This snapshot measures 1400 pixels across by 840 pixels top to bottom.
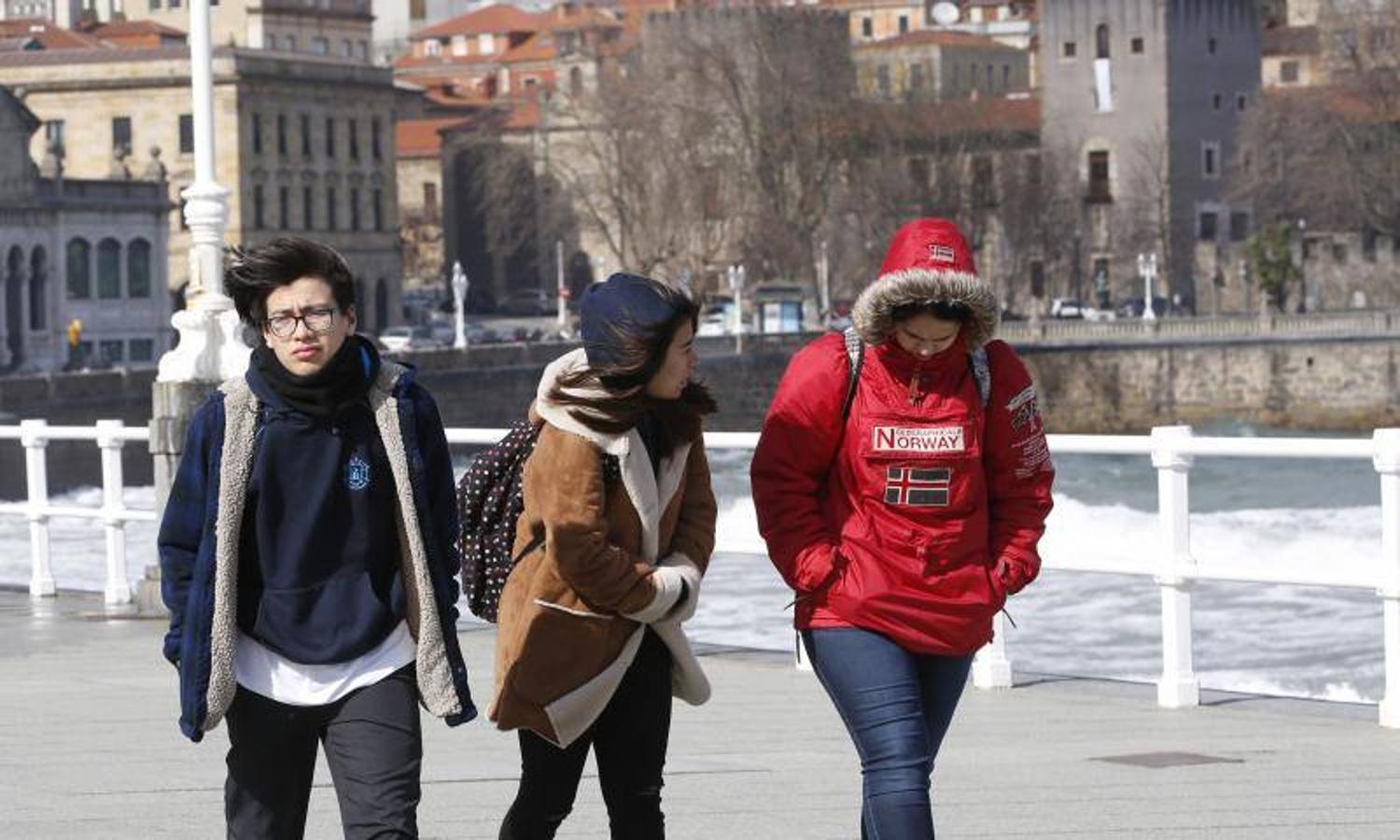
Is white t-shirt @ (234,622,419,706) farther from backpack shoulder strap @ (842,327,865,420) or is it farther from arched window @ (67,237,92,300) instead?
arched window @ (67,237,92,300)

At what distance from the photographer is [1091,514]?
32219mm

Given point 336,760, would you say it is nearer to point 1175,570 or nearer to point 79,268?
point 1175,570

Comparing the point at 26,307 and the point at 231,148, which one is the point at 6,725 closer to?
the point at 26,307

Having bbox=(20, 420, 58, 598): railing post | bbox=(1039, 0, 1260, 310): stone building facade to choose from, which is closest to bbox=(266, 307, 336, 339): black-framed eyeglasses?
bbox=(20, 420, 58, 598): railing post

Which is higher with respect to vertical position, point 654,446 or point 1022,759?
point 654,446

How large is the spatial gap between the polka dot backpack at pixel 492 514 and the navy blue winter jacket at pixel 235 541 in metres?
0.15

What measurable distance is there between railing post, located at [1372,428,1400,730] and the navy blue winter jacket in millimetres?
4538

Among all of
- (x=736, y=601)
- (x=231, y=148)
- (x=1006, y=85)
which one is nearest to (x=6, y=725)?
(x=736, y=601)

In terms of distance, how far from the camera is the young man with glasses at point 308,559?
6172mm

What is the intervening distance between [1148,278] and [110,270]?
32581 mm

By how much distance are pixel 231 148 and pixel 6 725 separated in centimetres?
9968

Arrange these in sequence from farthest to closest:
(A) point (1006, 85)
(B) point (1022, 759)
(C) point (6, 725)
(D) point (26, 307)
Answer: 1. (A) point (1006, 85)
2. (D) point (26, 307)
3. (C) point (6, 725)
4. (B) point (1022, 759)

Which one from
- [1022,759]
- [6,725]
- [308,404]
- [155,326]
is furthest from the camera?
[155,326]

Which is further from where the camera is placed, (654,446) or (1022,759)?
(1022,759)
